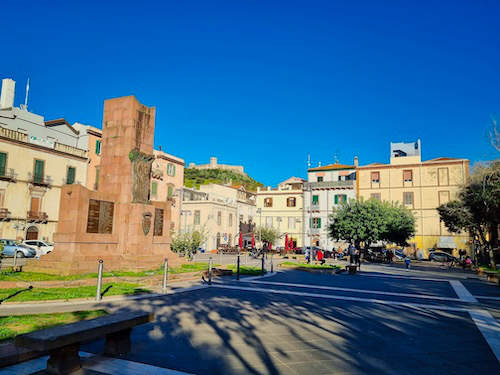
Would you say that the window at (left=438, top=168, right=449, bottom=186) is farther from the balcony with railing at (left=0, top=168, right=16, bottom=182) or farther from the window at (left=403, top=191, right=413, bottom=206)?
the balcony with railing at (left=0, top=168, right=16, bottom=182)

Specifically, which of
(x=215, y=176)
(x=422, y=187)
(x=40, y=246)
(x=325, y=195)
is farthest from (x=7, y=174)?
(x=215, y=176)

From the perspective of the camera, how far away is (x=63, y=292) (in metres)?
9.62

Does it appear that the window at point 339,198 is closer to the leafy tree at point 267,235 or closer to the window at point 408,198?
the window at point 408,198

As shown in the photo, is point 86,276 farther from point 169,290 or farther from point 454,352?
point 454,352

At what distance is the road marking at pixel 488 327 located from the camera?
586cm

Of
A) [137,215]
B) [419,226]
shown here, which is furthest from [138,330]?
[419,226]

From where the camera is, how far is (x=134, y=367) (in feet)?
14.8

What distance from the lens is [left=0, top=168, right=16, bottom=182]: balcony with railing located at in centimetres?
3011

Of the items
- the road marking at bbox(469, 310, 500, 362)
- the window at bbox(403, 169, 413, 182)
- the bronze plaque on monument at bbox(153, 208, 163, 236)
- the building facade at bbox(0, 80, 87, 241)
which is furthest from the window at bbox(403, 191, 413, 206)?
the road marking at bbox(469, 310, 500, 362)

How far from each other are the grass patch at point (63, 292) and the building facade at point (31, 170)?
2429 centimetres

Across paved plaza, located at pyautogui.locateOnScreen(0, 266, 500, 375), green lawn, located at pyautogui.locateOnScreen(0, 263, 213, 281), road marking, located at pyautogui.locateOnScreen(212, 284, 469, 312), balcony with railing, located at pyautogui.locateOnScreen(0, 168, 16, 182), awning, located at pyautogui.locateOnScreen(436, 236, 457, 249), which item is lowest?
A: road marking, located at pyautogui.locateOnScreen(212, 284, 469, 312)

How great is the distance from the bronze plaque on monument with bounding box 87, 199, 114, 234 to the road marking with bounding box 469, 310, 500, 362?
41.8 ft

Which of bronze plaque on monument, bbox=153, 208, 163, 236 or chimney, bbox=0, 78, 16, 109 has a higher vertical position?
chimney, bbox=0, 78, 16, 109

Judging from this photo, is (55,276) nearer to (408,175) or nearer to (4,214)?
Answer: (4,214)
